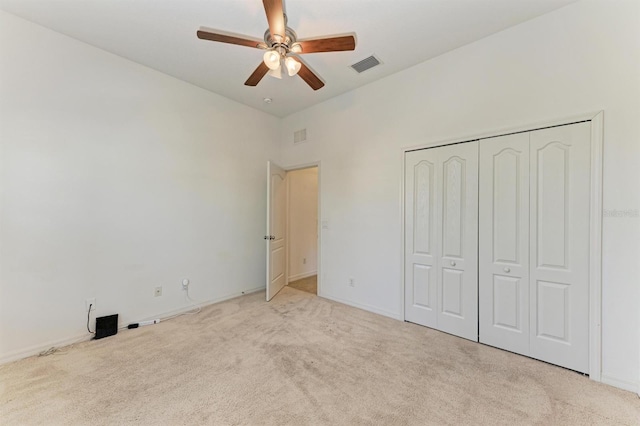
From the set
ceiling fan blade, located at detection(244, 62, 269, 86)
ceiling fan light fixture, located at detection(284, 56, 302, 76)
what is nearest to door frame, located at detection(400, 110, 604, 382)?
ceiling fan light fixture, located at detection(284, 56, 302, 76)

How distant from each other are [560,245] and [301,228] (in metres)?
3.73

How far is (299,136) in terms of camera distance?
168 inches

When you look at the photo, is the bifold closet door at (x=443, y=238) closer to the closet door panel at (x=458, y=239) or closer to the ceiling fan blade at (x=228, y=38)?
the closet door panel at (x=458, y=239)

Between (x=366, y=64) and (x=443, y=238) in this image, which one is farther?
(x=366, y=64)

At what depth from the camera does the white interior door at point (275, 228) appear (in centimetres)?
379

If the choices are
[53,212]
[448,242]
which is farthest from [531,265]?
[53,212]

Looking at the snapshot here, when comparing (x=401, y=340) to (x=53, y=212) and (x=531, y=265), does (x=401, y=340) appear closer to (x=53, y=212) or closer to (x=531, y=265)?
(x=531, y=265)

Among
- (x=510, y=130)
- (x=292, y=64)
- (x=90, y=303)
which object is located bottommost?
(x=90, y=303)

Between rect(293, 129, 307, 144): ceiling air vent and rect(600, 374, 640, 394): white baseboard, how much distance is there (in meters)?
4.08

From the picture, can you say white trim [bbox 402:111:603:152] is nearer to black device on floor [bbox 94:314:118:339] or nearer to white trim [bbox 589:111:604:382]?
white trim [bbox 589:111:604:382]

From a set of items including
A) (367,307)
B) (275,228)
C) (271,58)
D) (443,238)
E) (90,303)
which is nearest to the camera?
(271,58)

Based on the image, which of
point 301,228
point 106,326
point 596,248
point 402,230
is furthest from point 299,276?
point 596,248

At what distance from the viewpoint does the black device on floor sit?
2660 millimetres

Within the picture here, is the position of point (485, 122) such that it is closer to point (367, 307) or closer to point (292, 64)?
point (292, 64)
